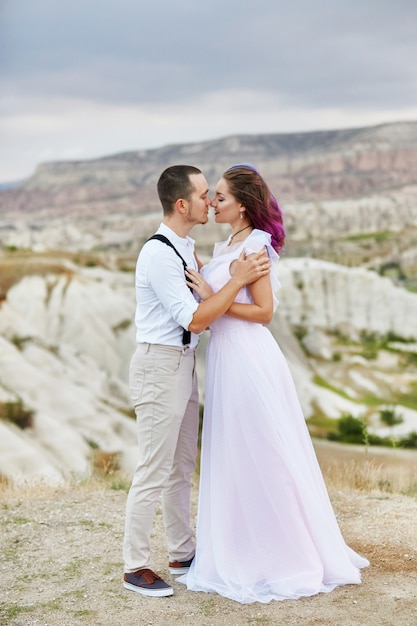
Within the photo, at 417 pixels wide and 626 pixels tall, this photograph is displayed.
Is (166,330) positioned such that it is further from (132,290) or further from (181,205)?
(132,290)

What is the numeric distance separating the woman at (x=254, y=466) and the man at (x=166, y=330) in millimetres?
184

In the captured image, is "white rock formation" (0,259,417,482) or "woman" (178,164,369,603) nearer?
"woman" (178,164,369,603)

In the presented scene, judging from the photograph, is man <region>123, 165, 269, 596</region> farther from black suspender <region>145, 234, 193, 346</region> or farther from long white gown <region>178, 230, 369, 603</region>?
long white gown <region>178, 230, 369, 603</region>

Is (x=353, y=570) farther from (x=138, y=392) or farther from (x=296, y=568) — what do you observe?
(x=138, y=392)

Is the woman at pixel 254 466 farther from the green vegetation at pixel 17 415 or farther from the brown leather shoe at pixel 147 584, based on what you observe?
the green vegetation at pixel 17 415

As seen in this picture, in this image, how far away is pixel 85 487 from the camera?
7.90 m

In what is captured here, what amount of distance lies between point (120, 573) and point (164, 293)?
1929 mm

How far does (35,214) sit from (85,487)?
152 m

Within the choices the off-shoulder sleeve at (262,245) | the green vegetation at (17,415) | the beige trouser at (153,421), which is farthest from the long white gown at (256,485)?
the green vegetation at (17,415)

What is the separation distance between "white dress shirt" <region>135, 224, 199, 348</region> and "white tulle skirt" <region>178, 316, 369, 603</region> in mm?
347

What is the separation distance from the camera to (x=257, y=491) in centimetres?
499

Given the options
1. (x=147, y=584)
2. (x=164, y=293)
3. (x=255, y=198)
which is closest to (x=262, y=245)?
(x=255, y=198)

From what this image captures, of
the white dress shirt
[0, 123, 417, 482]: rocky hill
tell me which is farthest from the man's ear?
[0, 123, 417, 482]: rocky hill

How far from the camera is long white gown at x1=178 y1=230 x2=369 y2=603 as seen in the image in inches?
196
